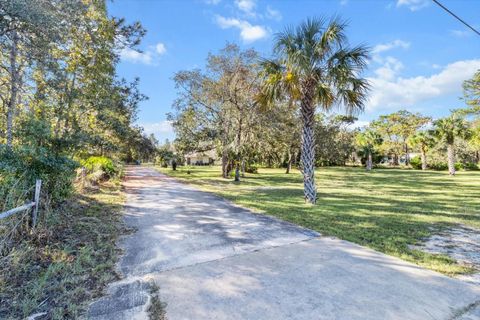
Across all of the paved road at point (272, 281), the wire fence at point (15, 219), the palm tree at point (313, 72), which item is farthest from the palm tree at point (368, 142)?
the wire fence at point (15, 219)

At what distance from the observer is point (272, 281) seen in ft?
9.88

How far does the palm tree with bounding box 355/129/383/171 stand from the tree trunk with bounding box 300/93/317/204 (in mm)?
31797

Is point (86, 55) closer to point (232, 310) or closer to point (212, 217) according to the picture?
point (212, 217)

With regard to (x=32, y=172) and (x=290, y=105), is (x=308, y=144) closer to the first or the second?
(x=290, y=105)

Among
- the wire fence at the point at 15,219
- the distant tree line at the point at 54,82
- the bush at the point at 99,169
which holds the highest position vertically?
the distant tree line at the point at 54,82

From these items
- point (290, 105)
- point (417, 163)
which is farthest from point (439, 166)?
point (290, 105)

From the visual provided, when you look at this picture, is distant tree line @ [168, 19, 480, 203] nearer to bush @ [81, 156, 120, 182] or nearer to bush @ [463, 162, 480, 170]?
bush @ [463, 162, 480, 170]

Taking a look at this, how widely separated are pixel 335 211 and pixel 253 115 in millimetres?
9671

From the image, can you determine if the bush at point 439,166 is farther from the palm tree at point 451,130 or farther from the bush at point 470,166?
the palm tree at point 451,130

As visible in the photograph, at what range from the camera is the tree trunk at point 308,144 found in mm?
8203

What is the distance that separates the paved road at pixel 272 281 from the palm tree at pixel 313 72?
442 centimetres

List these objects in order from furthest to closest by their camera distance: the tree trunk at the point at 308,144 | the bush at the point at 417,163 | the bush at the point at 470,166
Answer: the bush at the point at 417,163 < the bush at the point at 470,166 < the tree trunk at the point at 308,144

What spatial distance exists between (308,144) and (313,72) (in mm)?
2264

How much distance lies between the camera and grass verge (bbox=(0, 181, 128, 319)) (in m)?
2.49
